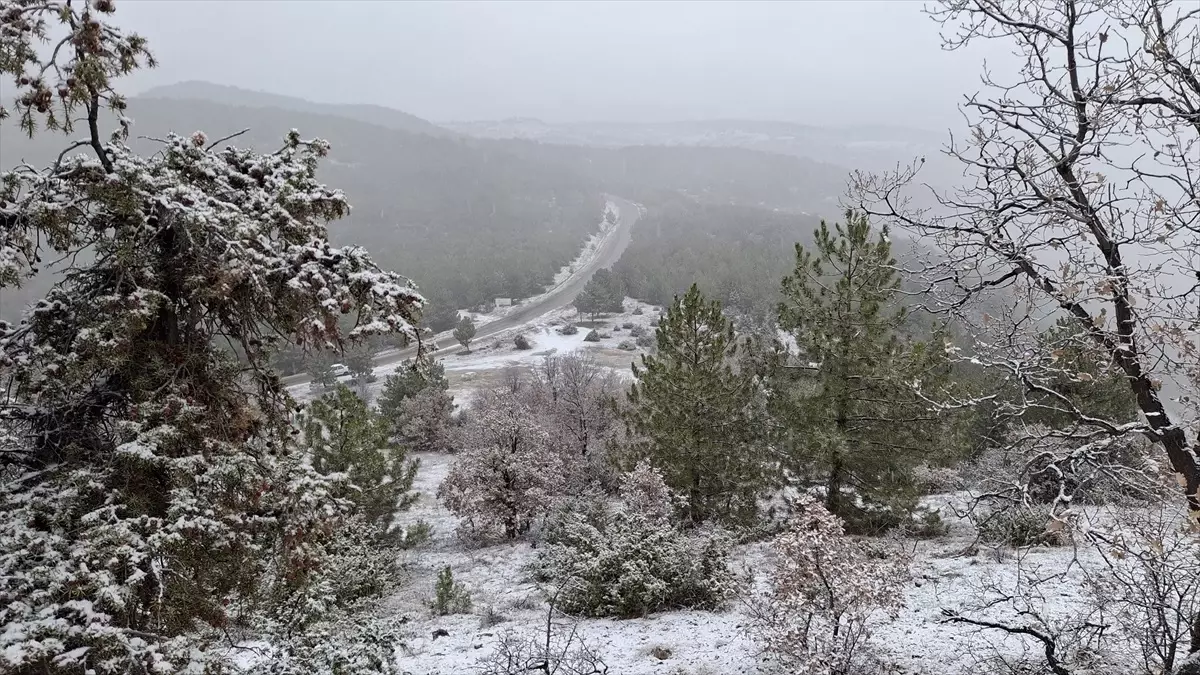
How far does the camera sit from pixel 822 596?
23.7 ft

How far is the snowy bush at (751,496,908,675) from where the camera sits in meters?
6.66

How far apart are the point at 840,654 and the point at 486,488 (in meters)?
11.6

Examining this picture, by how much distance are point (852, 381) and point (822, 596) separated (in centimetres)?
692

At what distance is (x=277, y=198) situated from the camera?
5.95 meters

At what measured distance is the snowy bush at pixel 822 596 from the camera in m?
6.66

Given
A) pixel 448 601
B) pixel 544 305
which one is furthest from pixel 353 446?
pixel 544 305

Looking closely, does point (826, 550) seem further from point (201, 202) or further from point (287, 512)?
point (201, 202)

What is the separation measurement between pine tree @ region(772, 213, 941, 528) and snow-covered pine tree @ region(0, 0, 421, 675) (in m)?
9.66

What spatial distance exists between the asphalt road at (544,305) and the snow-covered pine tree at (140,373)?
20.2 meters

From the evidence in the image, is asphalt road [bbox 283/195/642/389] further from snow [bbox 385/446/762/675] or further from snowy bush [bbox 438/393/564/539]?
snow [bbox 385/446/762/675]

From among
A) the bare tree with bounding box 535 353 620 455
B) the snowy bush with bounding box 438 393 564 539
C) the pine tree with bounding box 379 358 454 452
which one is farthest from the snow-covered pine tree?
the pine tree with bounding box 379 358 454 452

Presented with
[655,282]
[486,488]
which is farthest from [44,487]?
[655,282]

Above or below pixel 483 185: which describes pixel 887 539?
below

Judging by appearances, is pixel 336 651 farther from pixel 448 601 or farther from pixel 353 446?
pixel 353 446
